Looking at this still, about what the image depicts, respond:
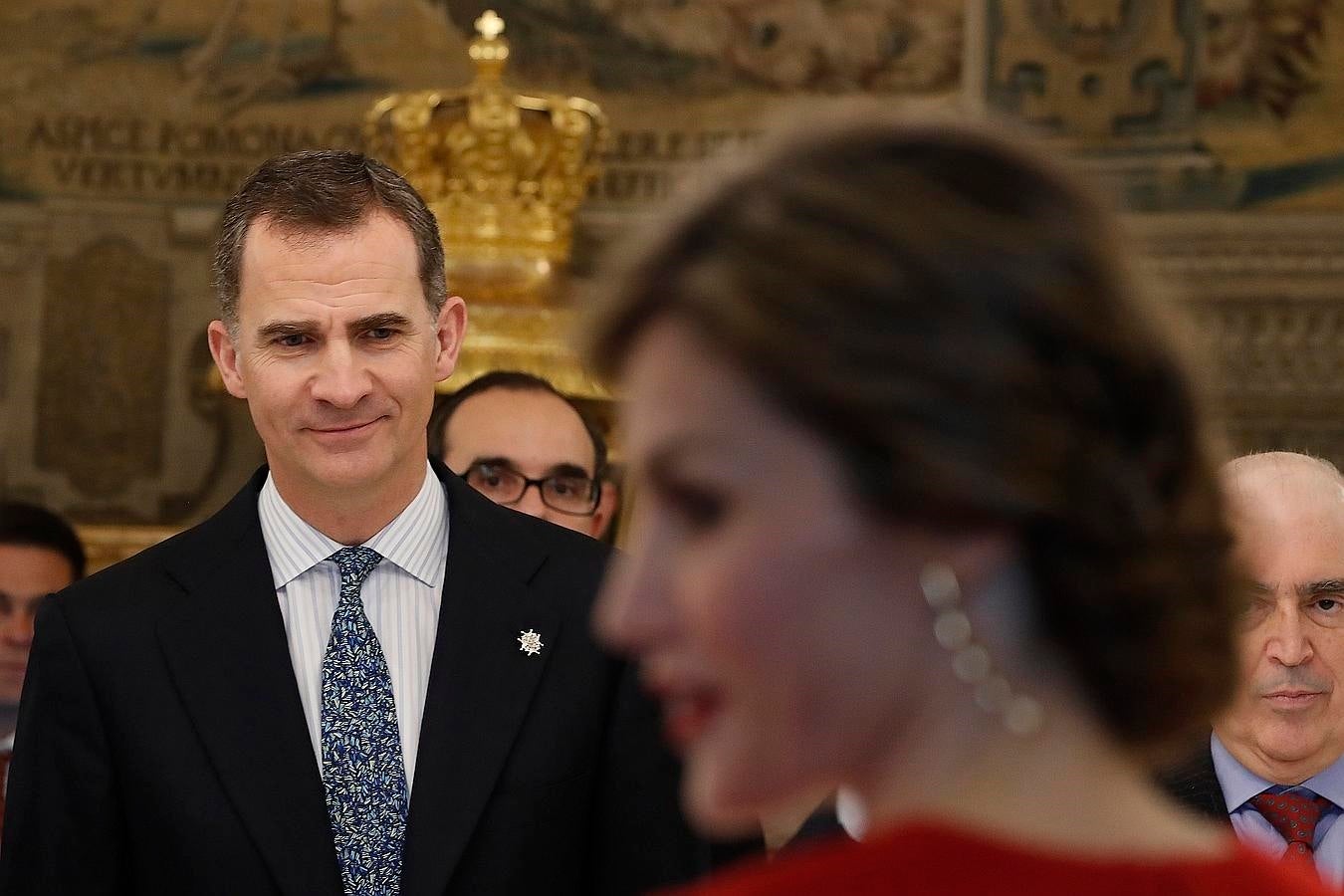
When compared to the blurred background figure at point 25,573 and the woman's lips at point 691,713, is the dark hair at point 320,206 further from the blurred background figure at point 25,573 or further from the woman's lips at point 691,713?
the blurred background figure at point 25,573

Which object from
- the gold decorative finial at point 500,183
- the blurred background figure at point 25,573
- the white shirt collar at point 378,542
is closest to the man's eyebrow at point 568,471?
the blurred background figure at point 25,573

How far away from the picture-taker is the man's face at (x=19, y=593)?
553cm

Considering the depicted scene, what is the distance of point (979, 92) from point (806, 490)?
9536 mm

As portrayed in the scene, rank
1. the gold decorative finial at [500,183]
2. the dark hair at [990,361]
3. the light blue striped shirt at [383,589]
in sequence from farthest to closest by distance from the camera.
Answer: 1. the gold decorative finial at [500,183]
2. the light blue striped shirt at [383,589]
3. the dark hair at [990,361]

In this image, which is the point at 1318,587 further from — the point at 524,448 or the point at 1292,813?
the point at 524,448

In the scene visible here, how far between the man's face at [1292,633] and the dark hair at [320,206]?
1.52 m

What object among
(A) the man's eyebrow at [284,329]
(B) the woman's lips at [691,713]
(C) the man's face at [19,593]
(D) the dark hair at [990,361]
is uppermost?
(D) the dark hair at [990,361]

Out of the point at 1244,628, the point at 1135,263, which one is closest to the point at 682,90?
the point at 1244,628

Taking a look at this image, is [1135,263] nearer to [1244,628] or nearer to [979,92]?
[1244,628]

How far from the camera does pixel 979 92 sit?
10391mm

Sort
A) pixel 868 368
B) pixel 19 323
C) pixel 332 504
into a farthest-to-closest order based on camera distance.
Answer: pixel 19 323, pixel 332 504, pixel 868 368

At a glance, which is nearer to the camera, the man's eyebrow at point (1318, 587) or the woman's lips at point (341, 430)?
the woman's lips at point (341, 430)

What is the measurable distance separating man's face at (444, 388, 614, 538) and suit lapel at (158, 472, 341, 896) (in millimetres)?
1780

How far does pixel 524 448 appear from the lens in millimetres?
4969
